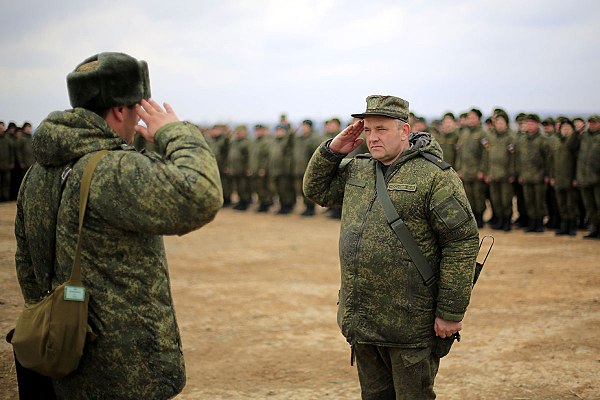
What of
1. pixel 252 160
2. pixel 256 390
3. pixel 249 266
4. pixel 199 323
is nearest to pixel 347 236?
pixel 256 390

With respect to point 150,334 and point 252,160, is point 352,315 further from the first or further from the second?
point 252,160

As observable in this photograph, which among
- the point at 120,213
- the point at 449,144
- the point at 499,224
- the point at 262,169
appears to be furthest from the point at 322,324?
the point at 262,169

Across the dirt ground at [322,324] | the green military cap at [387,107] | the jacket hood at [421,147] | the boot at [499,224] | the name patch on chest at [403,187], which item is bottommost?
the boot at [499,224]

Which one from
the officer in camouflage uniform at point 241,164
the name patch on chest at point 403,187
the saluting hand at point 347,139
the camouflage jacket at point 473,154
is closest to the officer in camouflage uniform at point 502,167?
the camouflage jacket at point 473,154

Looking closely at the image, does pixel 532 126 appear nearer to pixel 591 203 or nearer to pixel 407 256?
pixel 591 203

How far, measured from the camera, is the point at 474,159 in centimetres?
1434

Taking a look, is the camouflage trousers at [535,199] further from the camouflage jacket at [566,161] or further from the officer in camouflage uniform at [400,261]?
the officer in camouflage uniform at [400,261]

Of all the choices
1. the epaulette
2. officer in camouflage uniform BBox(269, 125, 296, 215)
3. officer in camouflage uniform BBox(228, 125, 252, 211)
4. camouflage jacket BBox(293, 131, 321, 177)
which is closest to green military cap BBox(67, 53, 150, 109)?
the epaulette

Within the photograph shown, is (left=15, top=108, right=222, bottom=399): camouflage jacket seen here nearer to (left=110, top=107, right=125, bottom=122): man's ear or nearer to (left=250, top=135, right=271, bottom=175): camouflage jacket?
(left=110, top=107, right=125, bottom=122): man's ear

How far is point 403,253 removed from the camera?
3424 millimetres

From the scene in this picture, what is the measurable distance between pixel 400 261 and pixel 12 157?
57.6ft

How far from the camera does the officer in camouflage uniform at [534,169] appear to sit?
13352 mm

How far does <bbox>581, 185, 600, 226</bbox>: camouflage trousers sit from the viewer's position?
12461mm

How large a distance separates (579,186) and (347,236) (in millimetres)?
10271
